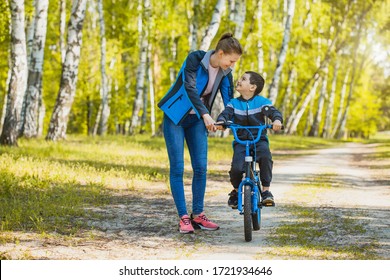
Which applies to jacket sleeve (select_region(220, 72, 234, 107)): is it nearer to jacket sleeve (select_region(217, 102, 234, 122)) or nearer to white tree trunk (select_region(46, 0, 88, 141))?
jacket sleeve (select_region(217, 102, 234, 122))

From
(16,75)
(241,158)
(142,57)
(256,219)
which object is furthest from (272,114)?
(142,57)

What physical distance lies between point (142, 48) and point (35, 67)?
1201cm

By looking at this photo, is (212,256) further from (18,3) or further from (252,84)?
(18,3)

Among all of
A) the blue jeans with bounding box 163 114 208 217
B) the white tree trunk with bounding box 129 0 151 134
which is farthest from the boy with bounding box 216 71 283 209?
the white tree trunk with bounding box 129 0 151 134

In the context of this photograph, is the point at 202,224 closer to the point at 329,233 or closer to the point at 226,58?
the point at 329,233

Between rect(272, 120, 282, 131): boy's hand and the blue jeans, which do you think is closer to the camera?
rect(272, 120, 282, 131): boy's hand

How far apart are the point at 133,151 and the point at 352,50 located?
36.3m

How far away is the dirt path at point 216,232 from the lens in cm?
630

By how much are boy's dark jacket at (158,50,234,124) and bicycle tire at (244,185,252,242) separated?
1017mm

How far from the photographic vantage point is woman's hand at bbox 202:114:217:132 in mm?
6858

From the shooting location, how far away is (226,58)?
706 centimetres

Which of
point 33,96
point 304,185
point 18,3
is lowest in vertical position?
point 304,185
